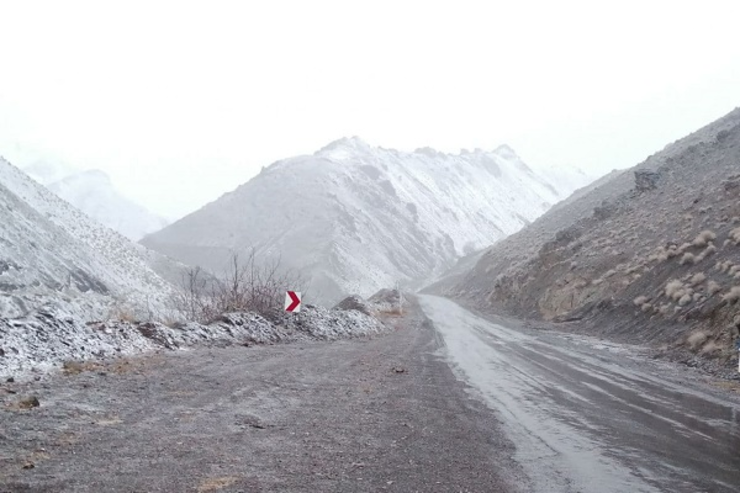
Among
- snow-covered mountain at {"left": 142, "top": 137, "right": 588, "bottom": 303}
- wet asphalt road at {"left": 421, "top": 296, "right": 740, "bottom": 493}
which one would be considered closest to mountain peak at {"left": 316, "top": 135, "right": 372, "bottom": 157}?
snow-covered mountain at {"left": 142, "top": 137, "right": 588, "bottom": 303}

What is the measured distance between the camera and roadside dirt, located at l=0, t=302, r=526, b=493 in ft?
15.2

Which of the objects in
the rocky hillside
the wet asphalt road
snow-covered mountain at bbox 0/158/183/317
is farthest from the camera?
snow-covered mountain at bbox 0/158/183/317

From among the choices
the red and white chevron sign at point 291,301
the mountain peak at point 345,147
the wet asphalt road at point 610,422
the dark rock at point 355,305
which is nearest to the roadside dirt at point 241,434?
the wet asphalt road at point 610,422

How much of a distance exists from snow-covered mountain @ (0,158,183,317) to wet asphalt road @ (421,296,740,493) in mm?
23341

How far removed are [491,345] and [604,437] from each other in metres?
12.7

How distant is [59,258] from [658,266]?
134 ft

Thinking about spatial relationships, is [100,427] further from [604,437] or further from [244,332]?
[244,332]

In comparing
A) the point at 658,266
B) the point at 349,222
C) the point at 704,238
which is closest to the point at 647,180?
the point at 658,266

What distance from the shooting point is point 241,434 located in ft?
19.6

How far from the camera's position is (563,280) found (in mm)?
37188

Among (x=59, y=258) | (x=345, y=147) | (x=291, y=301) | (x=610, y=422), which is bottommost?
(x=610, y=422)

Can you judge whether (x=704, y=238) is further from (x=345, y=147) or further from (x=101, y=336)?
(x=345, y=147)

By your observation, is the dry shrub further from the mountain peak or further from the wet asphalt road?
the mountain peak

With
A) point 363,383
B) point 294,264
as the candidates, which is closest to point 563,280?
point 363,383
